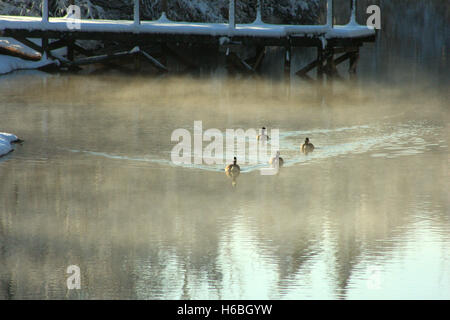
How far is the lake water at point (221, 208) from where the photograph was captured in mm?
12328

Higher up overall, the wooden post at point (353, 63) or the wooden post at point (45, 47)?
the wooden post at point (45, 47)

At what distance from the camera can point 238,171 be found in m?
18.5

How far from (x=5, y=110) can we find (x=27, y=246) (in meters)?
14.3

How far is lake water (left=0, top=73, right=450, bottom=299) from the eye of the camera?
12.3 meters

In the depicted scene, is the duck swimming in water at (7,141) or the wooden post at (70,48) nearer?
the duck swimming in water at (7,141)

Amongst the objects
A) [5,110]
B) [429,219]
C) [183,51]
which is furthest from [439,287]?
[183,51]

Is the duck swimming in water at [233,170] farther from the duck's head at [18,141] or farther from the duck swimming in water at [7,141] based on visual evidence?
the duck's head at [18,141]

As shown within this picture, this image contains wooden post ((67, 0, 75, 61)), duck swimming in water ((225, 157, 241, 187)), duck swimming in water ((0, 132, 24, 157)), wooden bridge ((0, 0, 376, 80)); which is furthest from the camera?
wooden post ((67, 0, 75, 61))

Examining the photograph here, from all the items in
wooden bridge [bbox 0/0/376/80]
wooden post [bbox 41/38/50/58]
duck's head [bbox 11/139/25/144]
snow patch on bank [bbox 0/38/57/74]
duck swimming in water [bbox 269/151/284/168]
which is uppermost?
wooden bridge [bbox 0/0/376/80]

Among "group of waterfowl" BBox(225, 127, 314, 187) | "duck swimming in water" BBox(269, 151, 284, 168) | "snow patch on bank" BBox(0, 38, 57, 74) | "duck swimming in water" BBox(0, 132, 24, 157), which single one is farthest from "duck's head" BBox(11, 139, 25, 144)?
"snow patch on bank" BBox(0, 38, 57, 74)

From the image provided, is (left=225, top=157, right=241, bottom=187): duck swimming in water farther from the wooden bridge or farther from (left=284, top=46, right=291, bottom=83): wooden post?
(left=284, top=46, right=291, bottom=83): wooden post

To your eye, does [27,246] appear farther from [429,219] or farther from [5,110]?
[5,110]

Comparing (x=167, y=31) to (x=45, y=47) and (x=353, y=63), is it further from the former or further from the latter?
(x=353, y=63)

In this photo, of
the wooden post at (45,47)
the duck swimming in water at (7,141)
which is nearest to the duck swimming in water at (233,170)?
the duck swimming in water at (7,141)
